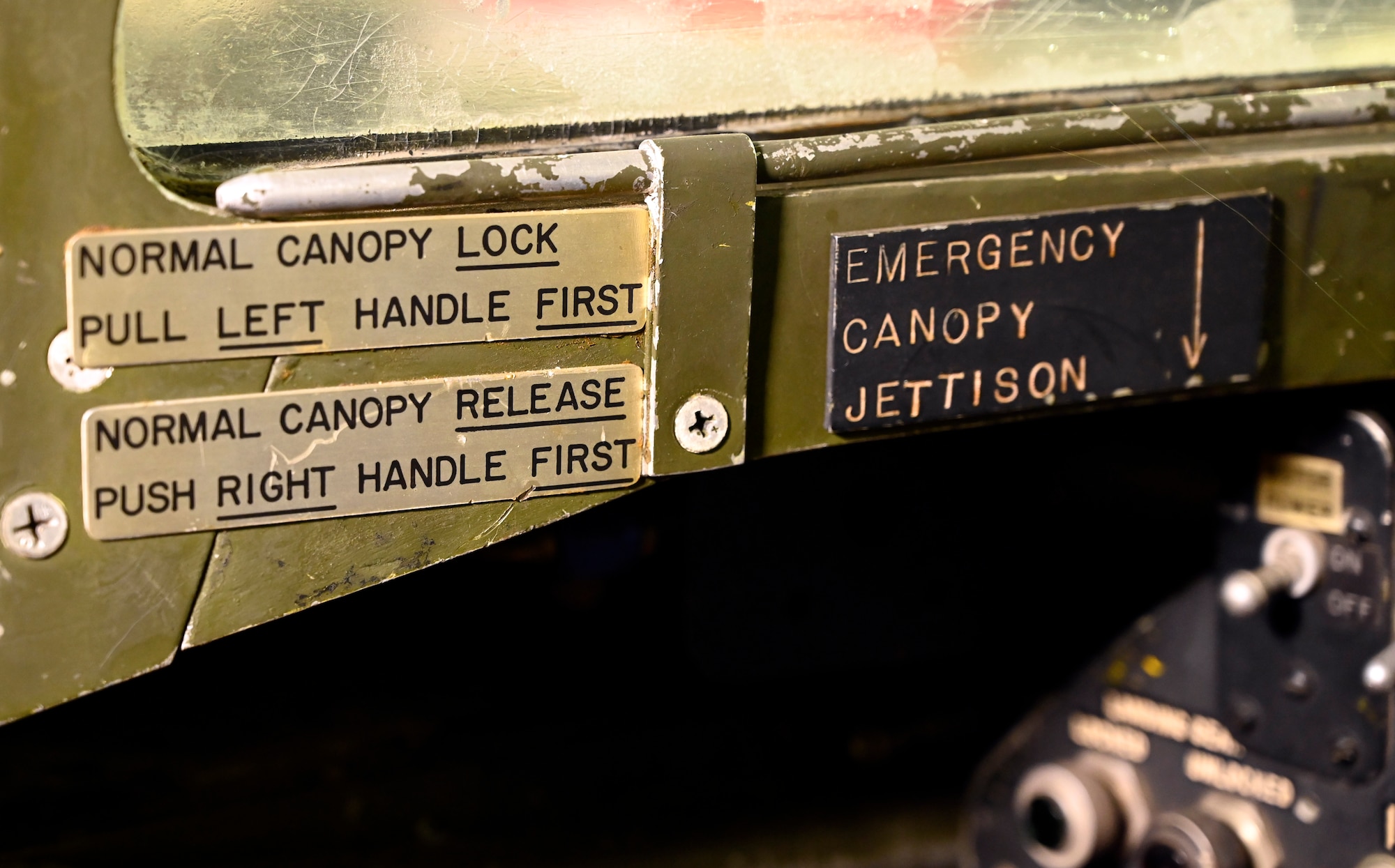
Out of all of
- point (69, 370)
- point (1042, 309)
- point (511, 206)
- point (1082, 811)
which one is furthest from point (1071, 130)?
point (1082, 811)

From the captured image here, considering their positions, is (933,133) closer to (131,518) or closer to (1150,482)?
(131,518)

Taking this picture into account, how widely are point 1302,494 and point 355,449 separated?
1070mm

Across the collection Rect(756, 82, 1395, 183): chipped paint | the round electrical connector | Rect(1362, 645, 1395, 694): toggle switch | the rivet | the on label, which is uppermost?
Rect(756, 82, 1395, 183): chipped paint

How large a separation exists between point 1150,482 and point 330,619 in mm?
1268

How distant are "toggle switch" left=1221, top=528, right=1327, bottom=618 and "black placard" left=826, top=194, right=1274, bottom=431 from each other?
38cm

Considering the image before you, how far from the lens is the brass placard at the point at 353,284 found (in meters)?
0.86

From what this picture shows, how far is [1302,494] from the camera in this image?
1.48m

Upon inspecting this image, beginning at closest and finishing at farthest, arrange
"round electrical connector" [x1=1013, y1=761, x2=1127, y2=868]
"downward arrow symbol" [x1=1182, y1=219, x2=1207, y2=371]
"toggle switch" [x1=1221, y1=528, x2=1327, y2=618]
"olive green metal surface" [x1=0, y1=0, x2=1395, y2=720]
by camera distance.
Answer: "olive green metal surface" [x1=0, y1=0, x2=1395, y2=720] < "downward arrow symbol" [x1=1182, y1=219, x2=1207, y2=371] < "toggle switch" [x1=1221, y1=528, x2=1327, y2=618] < "round electrical connector" [x1=1013, y1=761, x2=1127, y2=868]

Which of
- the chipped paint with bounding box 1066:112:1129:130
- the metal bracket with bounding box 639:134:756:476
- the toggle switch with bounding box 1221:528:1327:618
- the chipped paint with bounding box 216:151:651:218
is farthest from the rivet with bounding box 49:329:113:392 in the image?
the toggle switch with bounding box 1221:528:1327:618

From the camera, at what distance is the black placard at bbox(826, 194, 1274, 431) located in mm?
1023

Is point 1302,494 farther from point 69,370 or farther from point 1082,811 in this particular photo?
point 69,370

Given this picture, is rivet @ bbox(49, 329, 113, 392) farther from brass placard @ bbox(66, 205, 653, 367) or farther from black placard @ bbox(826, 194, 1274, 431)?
black placard @ bbox(826, 194, 1274, 431)

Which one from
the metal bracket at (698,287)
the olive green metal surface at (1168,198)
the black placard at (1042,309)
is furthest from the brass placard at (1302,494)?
the metal bracket at (698,287)

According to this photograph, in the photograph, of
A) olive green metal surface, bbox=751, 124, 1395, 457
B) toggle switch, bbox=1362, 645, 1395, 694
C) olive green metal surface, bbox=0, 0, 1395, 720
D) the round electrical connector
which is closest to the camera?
olive green metal surface, bbox=0, 0, 1395, 720
